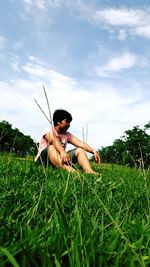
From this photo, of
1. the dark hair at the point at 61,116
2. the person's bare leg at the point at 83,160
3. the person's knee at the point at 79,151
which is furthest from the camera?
the dark hair at the point at 61,116

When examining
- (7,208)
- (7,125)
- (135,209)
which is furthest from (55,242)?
(7,125)

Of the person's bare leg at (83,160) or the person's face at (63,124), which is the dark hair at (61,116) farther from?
the person's bare leg at (83,160)

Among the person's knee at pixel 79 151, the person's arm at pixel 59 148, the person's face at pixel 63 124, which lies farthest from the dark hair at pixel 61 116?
the person's arm at pixel 59 148

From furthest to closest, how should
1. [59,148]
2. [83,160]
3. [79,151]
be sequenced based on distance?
1. [79,151]
2. [83,160]
3. [59,148]

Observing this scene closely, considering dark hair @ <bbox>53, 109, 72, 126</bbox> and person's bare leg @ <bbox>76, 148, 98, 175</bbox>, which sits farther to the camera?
dark hair @ <bbox>53, 109, 72, 126</bbox>

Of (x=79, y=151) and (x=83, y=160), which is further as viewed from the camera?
(x=79, y=151)

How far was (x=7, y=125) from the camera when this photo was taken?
319 ft

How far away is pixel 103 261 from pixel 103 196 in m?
2.05

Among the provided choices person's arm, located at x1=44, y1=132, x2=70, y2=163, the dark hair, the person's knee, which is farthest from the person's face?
person's arm, located at x1=44, y1=132, x2=70, y2=163

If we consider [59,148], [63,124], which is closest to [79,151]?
[63,124]

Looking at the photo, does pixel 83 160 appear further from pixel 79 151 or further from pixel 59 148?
pixel 59 148

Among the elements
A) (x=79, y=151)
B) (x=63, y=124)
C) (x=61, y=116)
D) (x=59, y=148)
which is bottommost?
(x=59, y=148)

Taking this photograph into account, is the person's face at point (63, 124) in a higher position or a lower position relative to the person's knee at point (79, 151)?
higher

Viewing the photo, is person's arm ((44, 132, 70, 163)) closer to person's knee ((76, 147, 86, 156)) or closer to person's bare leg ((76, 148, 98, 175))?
person's bare leg ((76, 148, 98, 175))
